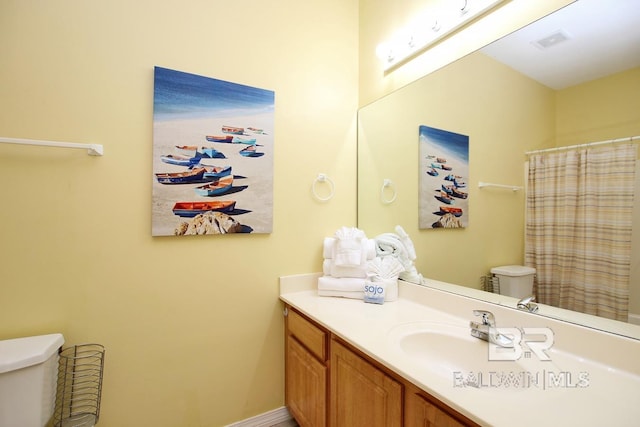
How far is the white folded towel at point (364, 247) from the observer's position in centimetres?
165

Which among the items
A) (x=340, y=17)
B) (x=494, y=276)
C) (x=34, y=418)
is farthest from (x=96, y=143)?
(x=494, y=276)

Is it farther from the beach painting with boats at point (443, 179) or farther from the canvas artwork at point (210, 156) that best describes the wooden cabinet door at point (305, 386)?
the beach painting with boats at point (443, 179)

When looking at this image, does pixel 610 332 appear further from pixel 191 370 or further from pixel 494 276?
pixel 191 370

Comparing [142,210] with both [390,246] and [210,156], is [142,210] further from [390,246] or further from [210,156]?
[390,246]

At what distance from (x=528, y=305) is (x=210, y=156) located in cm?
A: 153

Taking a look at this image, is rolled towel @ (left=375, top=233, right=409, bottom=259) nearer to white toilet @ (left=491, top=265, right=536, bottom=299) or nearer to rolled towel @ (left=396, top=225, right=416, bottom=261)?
rolled towel @ (left=396, top=225, right=416, bottom=261)

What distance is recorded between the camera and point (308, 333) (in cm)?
138

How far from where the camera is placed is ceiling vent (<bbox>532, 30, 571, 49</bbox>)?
106 cm

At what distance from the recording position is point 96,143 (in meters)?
1.25

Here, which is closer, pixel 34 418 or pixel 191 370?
pixel 34 418

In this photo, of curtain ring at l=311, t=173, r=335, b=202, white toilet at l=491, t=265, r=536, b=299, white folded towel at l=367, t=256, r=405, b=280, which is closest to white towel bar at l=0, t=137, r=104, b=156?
curtain ring at l=311, t=173, r=335, b=202

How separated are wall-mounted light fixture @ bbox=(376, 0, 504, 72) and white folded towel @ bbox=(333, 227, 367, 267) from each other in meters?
1.02

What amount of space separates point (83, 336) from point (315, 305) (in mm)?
1028

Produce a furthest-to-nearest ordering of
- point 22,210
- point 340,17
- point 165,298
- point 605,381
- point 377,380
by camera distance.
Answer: point 340,17, point 165,298, point 22,210, point 377,380, point 605,381
